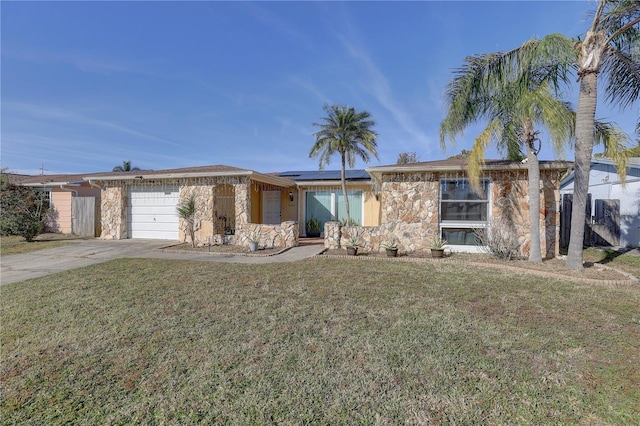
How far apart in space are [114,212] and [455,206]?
1571cm

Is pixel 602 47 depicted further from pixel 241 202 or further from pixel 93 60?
pixel 93 60

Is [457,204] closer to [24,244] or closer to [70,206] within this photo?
[24,244]

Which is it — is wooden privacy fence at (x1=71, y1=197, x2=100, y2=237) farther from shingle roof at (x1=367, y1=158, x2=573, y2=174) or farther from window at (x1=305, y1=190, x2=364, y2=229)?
shingle roof at (x1=367, y1=158, x2=573, y2=174)

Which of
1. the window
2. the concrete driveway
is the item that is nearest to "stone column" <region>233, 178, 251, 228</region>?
the concrete driveway

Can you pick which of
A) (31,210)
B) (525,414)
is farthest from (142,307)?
(31,210)

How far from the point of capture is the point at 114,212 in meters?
14.6

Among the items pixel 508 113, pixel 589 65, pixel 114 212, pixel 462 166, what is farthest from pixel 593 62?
pixel 114 212

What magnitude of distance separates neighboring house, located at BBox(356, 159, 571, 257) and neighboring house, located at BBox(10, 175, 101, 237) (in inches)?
529

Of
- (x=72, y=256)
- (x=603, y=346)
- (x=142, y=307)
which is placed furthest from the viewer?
(x=72, y=256)

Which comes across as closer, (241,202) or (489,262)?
(489,262)

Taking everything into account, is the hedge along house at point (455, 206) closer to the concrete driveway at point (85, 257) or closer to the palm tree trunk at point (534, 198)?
the palm tree trunk at point (534, 198)

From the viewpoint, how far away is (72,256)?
10398 millimetres

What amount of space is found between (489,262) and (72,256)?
46.4 ft

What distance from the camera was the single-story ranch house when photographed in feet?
33.8
